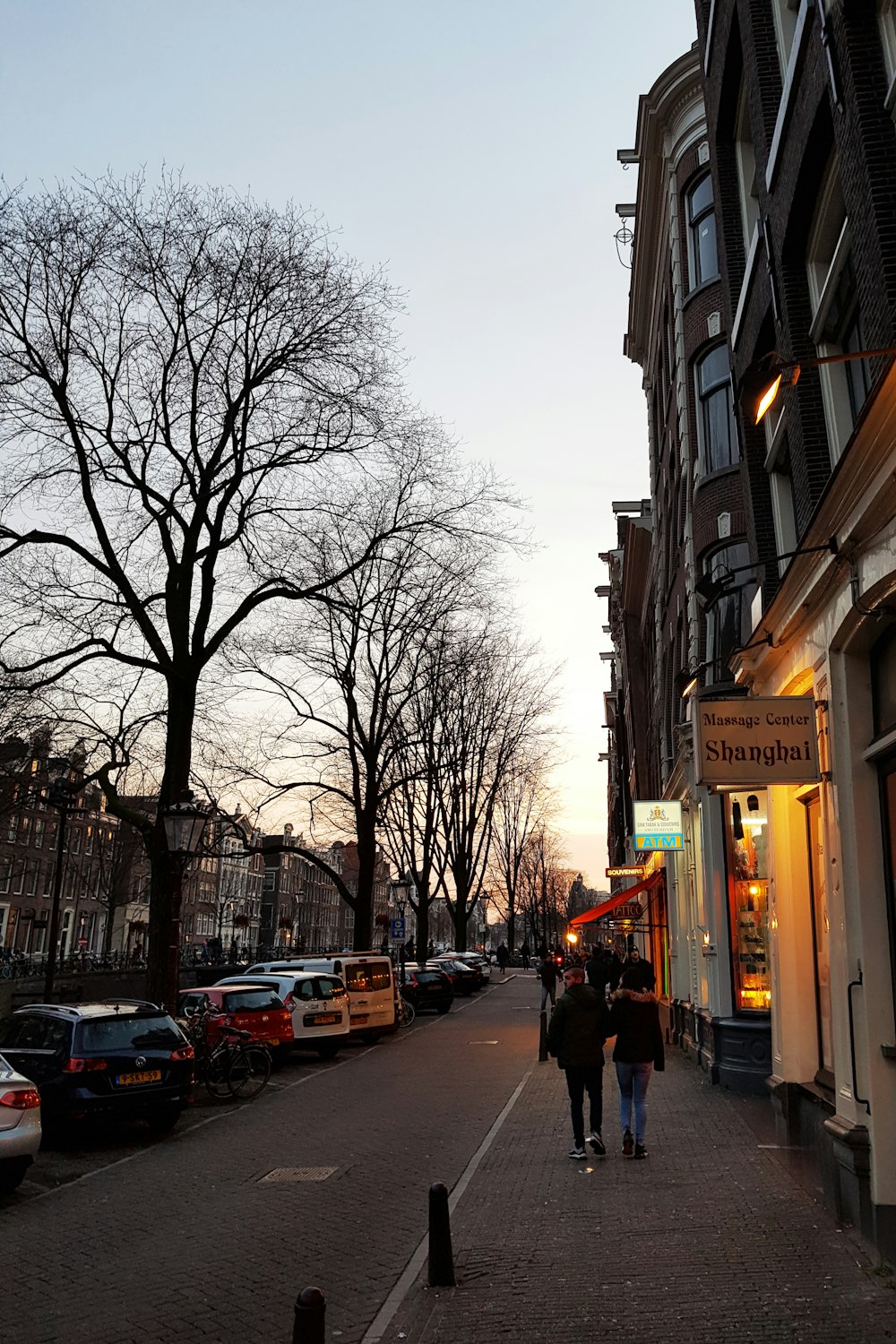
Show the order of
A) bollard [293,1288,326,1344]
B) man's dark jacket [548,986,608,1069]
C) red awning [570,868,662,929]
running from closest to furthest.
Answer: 1. bollard [293,1288,326,1344]
2. man's dark jacket [548,986,608,1069]
3. red awning [570,868,662,929]

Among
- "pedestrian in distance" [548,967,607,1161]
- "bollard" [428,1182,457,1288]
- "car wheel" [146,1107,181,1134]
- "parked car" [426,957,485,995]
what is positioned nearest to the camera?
"bollard" [428,1182,457,1288]

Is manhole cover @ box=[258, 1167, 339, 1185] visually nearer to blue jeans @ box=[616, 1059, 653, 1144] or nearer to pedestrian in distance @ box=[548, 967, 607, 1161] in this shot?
pedestrian in distance @ box=[548, 967, 607, 1161]

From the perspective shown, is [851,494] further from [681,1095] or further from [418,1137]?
[681,1095]

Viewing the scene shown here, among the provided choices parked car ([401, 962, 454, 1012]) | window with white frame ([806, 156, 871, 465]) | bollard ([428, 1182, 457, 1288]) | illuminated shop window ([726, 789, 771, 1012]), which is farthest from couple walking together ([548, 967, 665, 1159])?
parked car ([401, 962, 454, 1012])

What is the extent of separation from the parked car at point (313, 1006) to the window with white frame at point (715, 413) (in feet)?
40.5

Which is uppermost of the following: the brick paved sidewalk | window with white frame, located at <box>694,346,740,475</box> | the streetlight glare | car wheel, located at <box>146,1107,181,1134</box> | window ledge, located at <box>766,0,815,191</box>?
window with white frame, located at <box>694,346,740,475</box>

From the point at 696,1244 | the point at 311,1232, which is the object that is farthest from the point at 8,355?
the point at 696,1244

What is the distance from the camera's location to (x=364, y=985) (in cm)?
2345

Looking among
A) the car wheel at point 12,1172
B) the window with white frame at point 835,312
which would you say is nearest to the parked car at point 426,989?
the car wheel at point 12,1172

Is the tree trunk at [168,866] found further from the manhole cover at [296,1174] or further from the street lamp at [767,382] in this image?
the street lamp at [767,382]

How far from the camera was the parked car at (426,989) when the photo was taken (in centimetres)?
3219

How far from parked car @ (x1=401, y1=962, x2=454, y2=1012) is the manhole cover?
21993mm

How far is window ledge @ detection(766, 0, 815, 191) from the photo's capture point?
8.78 meters

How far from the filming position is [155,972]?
16.6 meters
